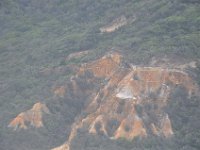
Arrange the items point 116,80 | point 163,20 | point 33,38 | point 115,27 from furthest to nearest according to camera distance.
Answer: point 33,38
point 115,27
point 163,20
point 116,80

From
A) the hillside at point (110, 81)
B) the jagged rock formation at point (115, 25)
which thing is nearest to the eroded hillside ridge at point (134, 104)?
the hillside at point (110, 81)

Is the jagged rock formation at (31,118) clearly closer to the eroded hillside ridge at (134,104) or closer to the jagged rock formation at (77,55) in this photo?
the eroded hillside ridge at (134,104)

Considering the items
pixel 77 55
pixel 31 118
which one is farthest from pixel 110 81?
pixel 77 55

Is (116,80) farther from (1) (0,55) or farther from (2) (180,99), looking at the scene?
(1) (0,55)

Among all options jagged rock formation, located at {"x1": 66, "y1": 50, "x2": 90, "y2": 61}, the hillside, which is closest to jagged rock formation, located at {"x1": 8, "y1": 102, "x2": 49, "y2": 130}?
the hillside

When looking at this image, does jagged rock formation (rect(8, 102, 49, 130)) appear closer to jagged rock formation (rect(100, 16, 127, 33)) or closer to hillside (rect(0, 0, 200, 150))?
hillside (rect(0, 0, 200, 150))

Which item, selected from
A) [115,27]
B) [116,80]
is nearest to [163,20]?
[115,27]
